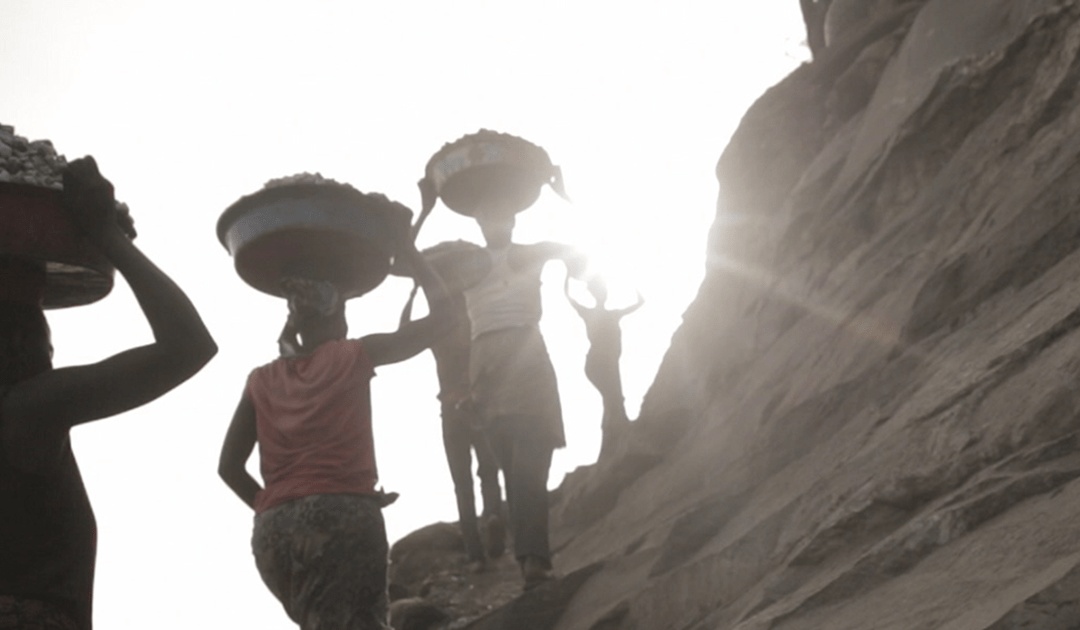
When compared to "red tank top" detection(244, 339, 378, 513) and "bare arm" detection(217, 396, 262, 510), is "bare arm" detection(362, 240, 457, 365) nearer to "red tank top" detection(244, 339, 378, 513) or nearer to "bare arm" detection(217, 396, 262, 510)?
"red tank top" detection(244, 339, 378, 513)

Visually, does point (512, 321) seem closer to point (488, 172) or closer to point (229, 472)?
point (488, 172)

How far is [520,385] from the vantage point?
21.5 feet

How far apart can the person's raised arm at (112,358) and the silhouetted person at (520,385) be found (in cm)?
392

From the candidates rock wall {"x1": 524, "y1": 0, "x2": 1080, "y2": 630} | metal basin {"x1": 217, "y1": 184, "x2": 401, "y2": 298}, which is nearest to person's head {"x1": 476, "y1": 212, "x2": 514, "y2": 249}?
rock wall {"x1": 524, "y1": 0, "x2": 1080, "y2": 630}

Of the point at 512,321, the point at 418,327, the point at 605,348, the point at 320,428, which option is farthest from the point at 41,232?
the point at 605,348

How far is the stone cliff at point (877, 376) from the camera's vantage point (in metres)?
3.63

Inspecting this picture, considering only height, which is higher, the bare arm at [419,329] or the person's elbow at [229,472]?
the bare arm at [419,329]

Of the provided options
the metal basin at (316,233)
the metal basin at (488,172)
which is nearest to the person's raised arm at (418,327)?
the metal basin at (316,233)

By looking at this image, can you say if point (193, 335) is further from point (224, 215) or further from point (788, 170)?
point (788, 170)

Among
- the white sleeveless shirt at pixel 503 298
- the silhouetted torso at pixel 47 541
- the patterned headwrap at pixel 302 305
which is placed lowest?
the silhouetted torso at pixel 47 541

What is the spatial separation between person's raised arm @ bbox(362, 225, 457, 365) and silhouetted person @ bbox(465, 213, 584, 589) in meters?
1.99

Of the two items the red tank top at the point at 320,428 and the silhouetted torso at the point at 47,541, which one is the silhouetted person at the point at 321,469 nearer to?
the red tank top at the point at 320,428

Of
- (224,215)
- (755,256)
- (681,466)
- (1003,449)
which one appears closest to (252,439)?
(224,215)

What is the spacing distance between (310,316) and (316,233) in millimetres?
346
